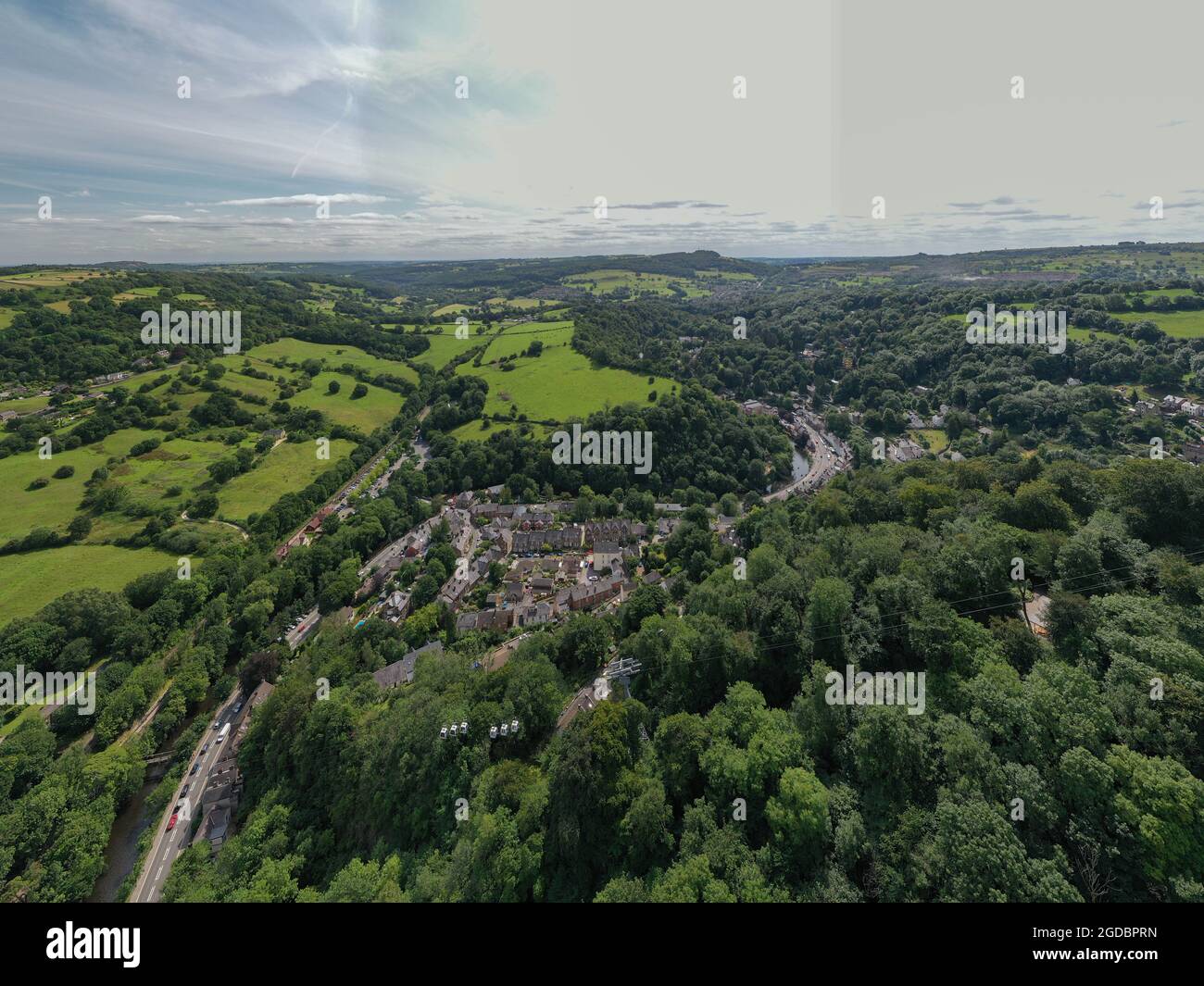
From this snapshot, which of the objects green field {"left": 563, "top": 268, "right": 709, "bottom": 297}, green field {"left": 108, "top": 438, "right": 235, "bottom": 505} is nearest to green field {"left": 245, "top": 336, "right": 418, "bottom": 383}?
green field {"left": 108, "top": 438, "right": 235, "bottom": 505}

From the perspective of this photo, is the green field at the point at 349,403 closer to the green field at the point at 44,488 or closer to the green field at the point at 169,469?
the green field at the point at 169,469

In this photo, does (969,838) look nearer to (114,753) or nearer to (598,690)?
(598,690)

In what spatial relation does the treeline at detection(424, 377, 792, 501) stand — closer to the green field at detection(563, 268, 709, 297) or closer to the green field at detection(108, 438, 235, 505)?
the green field at detection(108, 438, 235, 505)

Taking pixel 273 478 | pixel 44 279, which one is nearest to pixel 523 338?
pixel 273 478

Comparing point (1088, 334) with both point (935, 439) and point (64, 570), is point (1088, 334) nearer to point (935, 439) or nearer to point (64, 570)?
point (935, 439)

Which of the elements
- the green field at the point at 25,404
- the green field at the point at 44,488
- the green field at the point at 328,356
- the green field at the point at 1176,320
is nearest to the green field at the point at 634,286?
the green field at the point at 328,356
